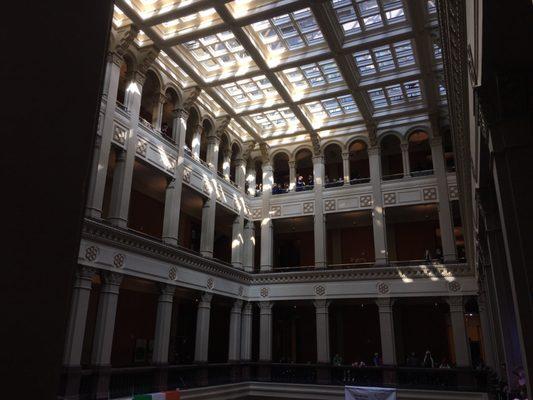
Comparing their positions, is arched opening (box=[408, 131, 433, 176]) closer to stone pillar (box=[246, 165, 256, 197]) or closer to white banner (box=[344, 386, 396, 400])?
stone pillar (box=[246, 165, 256, 197])

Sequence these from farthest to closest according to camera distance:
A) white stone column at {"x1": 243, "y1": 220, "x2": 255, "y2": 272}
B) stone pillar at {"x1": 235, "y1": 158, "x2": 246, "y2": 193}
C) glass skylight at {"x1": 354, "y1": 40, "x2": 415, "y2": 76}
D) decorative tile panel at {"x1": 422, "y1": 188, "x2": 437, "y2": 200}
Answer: stone pillar at {"x1": 235, "y1": 158, "x2": 246, "y2": 193} → white stone column at {"x1": 243, "y1": 220, "x2": 255, "y2": 272} → decorative tile panel at {"x1": 422, "y1": 188, "x2": 437, "y2": 200} → glass skylight at {"x1": 354, "y1": 40, "x2": 415, "y2": 76}

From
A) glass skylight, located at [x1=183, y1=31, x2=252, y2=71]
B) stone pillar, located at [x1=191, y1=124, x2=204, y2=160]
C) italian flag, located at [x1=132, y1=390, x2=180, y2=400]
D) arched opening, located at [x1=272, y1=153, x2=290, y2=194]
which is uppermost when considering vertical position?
glass skylight, located at [x1=183, y1=31, x2=252, y2=71]

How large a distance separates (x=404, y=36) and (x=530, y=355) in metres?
12.6

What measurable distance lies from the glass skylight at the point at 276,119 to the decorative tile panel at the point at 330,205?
419 centimetres

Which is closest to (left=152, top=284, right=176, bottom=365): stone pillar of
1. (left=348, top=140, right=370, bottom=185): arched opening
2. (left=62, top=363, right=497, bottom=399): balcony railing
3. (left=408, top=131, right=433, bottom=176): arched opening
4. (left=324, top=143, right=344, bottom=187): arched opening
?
(left=62, top=363, right=497, bottom=399): balcony railing

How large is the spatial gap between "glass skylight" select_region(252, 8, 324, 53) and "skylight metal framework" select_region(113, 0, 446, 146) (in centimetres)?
4

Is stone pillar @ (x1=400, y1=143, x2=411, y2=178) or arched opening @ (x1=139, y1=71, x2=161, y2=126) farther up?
arched opening @ (x1=139, y1=71, x2=161, y2=126)

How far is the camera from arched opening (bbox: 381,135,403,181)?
22.6 metres

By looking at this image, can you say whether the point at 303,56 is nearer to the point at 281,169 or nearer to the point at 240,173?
the point at 240,173

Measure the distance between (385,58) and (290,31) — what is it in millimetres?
3940

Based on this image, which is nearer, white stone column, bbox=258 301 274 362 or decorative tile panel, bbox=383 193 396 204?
white stone column, bbox=258 301 274 362

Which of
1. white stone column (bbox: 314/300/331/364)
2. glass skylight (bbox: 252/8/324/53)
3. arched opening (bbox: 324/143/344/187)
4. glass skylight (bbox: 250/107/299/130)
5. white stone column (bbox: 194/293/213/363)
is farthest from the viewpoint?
arched opening (bbox: 324/143/344/187)

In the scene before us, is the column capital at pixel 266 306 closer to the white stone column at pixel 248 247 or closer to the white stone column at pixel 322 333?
the white stone column at pixel 248 247

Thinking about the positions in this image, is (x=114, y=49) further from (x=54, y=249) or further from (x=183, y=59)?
(x=54, y=249)
